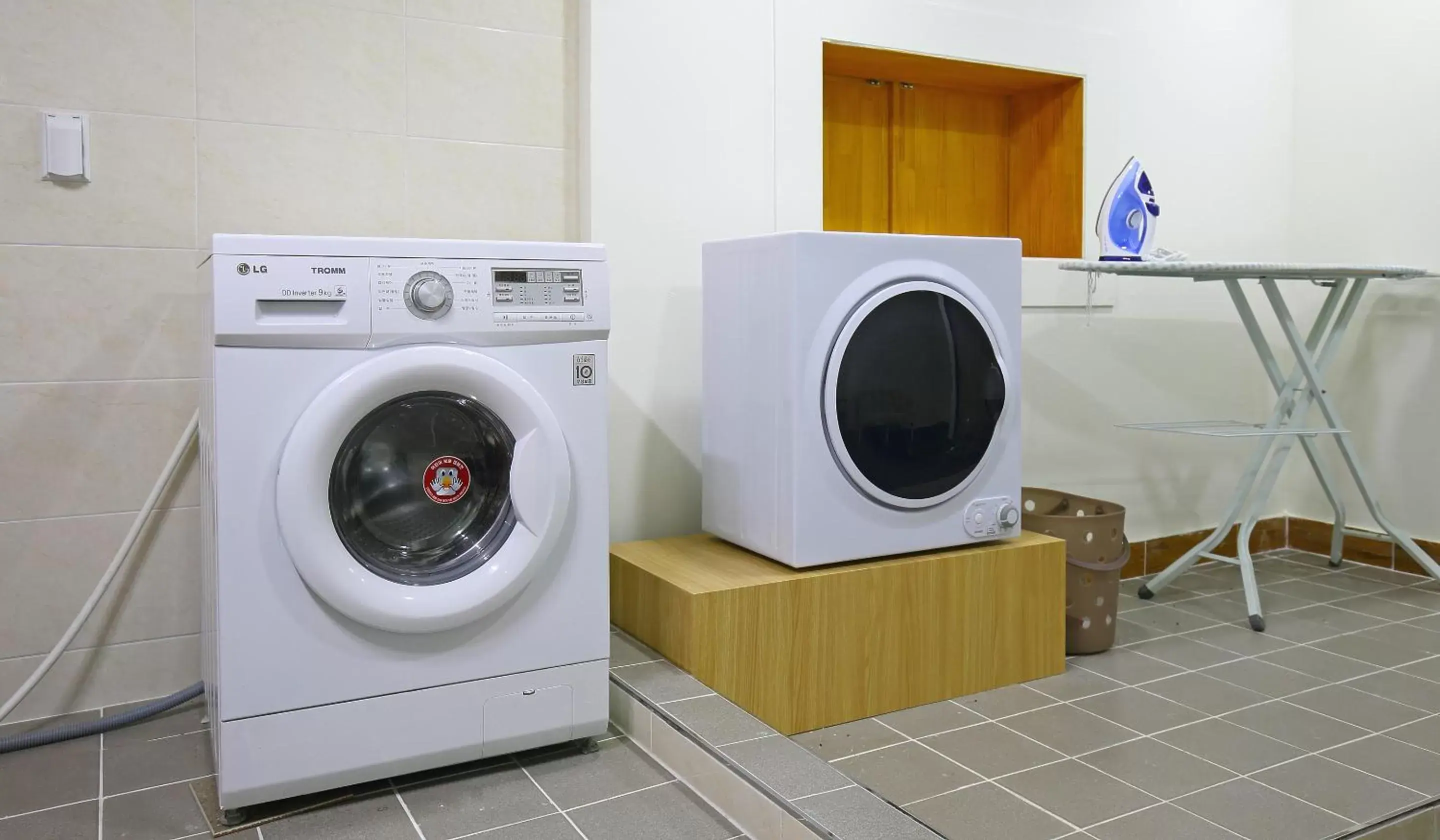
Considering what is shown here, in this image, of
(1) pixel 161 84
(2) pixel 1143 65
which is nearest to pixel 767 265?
(1) pixel 161 84

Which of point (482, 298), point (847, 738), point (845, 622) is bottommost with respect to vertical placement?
point (847, 738)

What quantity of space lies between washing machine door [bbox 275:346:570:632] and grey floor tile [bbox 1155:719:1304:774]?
1233 millimetres

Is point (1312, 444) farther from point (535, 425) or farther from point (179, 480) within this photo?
point (179, 480)

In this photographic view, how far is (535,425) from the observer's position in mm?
1793

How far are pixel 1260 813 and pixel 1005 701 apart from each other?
0.60m

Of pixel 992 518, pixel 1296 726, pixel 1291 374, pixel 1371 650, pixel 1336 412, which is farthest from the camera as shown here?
pixel 1336 412

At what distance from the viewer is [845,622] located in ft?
6.98

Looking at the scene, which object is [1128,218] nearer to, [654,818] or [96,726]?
[654,818]

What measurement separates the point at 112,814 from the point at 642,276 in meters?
1.52

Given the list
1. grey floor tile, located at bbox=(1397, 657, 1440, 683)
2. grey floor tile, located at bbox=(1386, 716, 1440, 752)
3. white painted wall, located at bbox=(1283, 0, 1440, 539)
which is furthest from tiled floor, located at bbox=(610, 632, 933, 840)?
white painted wall, located at bbox=(1283, 0, 1440, 539)

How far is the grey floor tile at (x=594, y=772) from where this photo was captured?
1.77 m

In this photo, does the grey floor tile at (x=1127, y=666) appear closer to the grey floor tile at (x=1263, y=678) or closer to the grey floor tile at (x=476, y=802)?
the grey floor tile at (x=1263, y=678)

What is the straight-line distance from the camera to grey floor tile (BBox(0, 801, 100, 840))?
1.63 meters

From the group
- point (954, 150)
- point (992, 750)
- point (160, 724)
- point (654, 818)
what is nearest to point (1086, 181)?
point (954, 150)
